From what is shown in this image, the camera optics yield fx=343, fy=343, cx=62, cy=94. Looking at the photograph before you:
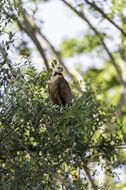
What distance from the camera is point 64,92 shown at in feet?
16.7

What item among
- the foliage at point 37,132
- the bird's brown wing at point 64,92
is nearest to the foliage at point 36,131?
the foliage at point 37,132

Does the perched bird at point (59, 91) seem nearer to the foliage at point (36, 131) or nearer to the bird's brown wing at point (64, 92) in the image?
the bird's brown wing at point (64, 92)

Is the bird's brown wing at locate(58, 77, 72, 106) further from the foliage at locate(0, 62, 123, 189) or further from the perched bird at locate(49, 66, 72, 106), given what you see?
the foliage at locate(0, 62, 123, 189)

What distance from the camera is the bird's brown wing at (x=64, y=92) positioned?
510cm

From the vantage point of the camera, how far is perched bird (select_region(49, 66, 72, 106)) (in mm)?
5043

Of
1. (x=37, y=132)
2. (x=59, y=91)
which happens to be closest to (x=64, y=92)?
(x=59, y=91)

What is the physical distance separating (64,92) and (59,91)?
0.10m

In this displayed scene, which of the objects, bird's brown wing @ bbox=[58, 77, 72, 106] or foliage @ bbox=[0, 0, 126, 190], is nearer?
foliage @ bbox=[0, 0, 126, 190]

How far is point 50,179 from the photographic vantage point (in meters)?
3.92

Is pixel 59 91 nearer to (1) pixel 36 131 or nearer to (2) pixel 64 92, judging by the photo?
(2) pixel 64 92

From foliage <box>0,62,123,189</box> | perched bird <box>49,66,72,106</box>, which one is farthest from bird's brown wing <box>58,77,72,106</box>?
foliage <box>0,62,123,189</box>

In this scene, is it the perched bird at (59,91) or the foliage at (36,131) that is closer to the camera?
the foliage at (36,131)

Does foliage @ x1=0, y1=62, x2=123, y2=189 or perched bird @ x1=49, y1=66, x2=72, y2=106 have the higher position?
perched bird @ x1=49, y1=66, x2=72, y2=106

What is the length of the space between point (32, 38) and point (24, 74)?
A: 16.0 feet
